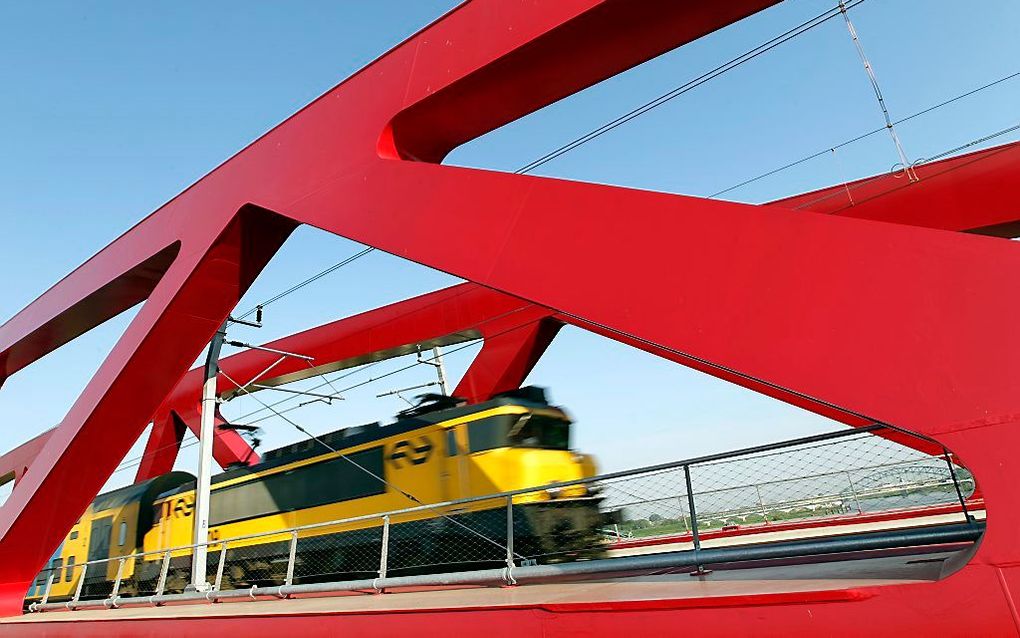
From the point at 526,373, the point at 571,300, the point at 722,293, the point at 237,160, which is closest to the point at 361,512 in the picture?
the point at 526,373

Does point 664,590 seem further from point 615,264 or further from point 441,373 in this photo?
point 441,373

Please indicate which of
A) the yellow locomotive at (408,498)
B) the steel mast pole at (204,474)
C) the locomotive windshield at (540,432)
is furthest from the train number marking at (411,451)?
the steel mast pole at (204,474)

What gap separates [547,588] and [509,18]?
4039 millimetres

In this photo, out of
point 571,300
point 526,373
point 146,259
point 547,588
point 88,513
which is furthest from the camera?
point 88,513

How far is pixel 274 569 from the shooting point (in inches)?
400

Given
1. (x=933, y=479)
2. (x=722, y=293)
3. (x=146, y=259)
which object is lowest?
(x=933, y=479)

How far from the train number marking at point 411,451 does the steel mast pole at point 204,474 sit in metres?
2.40

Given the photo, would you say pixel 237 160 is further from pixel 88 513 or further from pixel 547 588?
pixel 88 513

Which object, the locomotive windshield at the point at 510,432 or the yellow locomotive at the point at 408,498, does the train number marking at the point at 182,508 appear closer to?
the yellow locomotive at the point at 408,498

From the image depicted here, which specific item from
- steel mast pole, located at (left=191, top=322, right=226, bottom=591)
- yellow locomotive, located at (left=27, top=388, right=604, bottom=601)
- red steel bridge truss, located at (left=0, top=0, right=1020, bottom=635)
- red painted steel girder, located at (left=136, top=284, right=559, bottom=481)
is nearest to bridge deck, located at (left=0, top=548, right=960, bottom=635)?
red steel bridge truss, located at (left=0, top=0, right=1020, bottom=635)

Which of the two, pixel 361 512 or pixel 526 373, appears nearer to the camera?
pixel 361 512

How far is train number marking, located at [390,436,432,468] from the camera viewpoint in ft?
28.2

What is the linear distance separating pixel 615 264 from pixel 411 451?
5735mm

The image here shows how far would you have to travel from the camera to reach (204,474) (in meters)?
8.52
